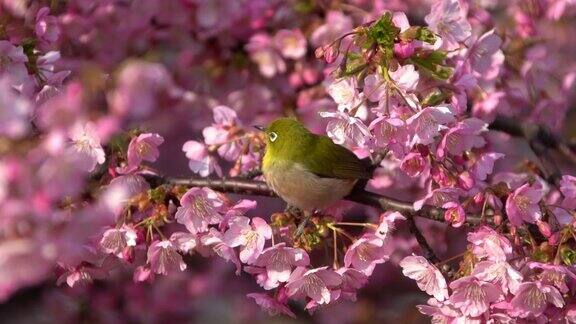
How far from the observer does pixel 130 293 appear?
13.9 ft

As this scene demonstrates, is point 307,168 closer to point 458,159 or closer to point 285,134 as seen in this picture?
point 285,134

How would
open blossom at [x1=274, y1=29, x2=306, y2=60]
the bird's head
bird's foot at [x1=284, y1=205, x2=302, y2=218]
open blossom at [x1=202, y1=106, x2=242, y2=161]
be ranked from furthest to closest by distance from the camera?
1. open blossom at [x1=274, y1=29, x2=306, y2=60]
2. open blossom at [x1=202, y1=106, x2=242, y2=161]
3. the bird's head
4. bird's foot at [x1=284, y1=205, x2=302, y2=218]

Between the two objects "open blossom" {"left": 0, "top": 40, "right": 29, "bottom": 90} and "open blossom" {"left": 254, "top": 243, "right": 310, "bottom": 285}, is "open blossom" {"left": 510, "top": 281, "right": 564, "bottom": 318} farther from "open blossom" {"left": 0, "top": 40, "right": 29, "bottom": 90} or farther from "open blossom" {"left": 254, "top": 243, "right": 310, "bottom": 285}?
"open blossom" {"left": 0, "top": 40, "right": 29, "bottom": 90}

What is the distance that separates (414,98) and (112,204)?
0.99m

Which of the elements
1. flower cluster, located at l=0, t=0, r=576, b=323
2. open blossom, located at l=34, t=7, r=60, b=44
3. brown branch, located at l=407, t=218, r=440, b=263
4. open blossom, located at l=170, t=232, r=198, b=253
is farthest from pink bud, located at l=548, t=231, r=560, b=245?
open blossom, located at l=34, t=7, r=60, b=44

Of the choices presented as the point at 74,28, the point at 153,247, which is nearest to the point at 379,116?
the point at 153,247

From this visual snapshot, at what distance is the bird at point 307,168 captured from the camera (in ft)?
8.40

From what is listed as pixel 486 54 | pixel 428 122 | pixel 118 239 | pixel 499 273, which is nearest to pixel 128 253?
pixel 118 239

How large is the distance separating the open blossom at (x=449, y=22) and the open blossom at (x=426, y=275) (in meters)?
0.66

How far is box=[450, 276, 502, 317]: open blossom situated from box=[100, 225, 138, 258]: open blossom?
862 millimetres

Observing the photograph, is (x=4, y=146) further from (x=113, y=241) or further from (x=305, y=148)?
(x=305, y=148)

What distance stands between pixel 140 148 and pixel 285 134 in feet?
1.43

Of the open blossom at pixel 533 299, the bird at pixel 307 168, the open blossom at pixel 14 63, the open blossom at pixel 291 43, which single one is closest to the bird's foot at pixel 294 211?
the bird at pixel 307 168

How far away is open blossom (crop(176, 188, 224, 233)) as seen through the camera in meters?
2.38
